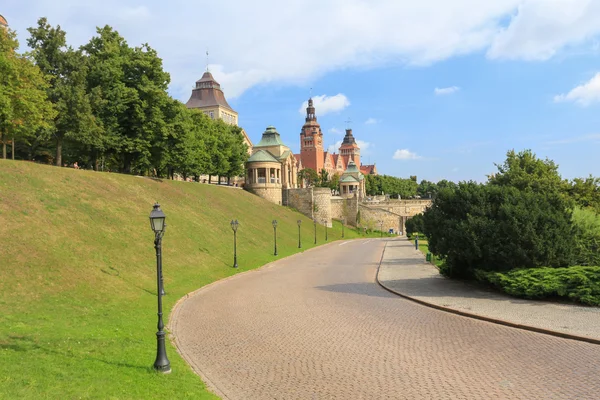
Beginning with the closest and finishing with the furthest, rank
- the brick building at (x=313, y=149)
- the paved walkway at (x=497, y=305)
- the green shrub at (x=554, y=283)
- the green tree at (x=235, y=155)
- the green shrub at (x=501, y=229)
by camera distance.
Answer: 1. the paved walkway at (x=497, y=305)
2. the green shrub at (x=554, y=283)
3. the green shrub at (x=501, y=229)
4. the green tree at (x=235, y=155)
5. the brick building at (x=313, y=149)

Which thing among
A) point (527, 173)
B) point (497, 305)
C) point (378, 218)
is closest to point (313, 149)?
point (378, 218)

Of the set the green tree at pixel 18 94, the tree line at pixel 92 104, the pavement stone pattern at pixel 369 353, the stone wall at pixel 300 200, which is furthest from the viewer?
the stone wall at pixel 300 200

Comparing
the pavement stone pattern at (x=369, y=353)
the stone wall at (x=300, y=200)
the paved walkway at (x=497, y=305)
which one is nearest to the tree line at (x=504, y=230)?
the paved walkway at (x=497, y=305)

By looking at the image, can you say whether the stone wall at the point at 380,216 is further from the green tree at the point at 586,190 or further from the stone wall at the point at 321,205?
the green tree at the point at 586,190

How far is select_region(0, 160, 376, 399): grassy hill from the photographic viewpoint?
26.4 feet

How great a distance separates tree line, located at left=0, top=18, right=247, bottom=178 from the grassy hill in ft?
13.8

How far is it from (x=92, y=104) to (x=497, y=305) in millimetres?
35304

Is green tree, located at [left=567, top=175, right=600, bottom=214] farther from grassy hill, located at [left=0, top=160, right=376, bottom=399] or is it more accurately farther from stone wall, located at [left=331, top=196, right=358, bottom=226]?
stone wall, located at [left=331, top=196, right=358, bottom=226]

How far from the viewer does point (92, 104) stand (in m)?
38.0

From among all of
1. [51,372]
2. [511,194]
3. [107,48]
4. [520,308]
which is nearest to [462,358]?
[520,308]

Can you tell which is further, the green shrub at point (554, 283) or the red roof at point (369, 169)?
the red roof at point (369, 169)

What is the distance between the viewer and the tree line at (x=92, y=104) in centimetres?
3108

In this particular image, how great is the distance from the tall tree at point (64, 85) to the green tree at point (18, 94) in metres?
2.48

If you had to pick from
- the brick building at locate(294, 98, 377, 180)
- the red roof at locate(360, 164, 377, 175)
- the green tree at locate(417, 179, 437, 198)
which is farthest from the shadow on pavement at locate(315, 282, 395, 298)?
the green tree at locate(417, 179, 437, 198)
